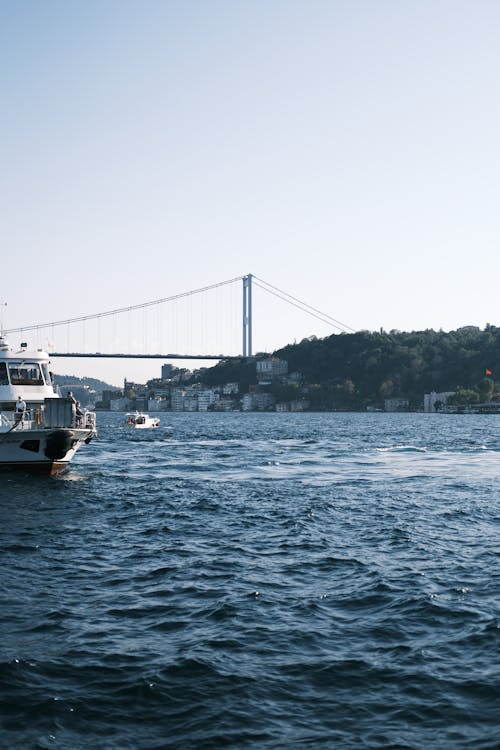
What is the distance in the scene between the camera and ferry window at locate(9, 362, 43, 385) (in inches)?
1490

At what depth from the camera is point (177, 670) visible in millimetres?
11180

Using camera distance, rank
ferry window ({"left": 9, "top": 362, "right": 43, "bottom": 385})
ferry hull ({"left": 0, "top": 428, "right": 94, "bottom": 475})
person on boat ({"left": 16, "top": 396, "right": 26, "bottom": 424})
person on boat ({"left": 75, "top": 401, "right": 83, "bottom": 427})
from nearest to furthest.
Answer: person on boat ({"left": 16, "top": 396, "right": 26, "bottom": 424})
ferry hull ({"left": 0, "top": 428, "right": 94, "bottom": 475})
person on boat ({"left": 75, "top": 401, "right": 83, "bottom": 427})
ferry window ({"left": 9, "top": 362, "right": 43, "bottom": 385})

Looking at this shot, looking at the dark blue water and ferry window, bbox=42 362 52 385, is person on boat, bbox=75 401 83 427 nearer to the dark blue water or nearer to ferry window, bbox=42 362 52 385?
ferry window, bbox=42 362 52 385

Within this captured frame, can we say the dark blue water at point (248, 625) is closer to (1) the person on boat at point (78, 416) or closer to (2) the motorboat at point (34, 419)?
(2) the motorboat at point (34, 419)

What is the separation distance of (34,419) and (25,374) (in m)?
3.27

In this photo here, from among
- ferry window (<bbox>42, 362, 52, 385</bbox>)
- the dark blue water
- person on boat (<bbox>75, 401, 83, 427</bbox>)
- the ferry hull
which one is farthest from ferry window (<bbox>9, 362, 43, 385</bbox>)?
the dark blue water

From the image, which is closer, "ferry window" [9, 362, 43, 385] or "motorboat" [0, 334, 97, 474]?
"motorboat" [0, 334, 97, 474]

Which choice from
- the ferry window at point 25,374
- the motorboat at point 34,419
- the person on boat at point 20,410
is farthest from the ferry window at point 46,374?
the person on boat at point 20,410

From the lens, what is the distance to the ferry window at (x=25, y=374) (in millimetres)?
37844

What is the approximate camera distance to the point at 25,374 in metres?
38.2

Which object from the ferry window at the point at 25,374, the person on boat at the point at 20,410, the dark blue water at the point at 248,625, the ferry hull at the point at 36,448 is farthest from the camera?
the ferry window at the point at 25,374

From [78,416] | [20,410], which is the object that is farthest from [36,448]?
[78,416]

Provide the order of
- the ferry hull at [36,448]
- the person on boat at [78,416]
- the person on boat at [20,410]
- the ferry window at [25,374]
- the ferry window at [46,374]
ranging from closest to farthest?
the person on boat at [20,410], the ferry hull at [36,448], the person on boat at [78,416], the ferry window at [25,374], the ferry window at [46,374]

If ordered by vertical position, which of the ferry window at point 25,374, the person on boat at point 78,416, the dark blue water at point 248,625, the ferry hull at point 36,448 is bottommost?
the dark blue water at point 248,625
